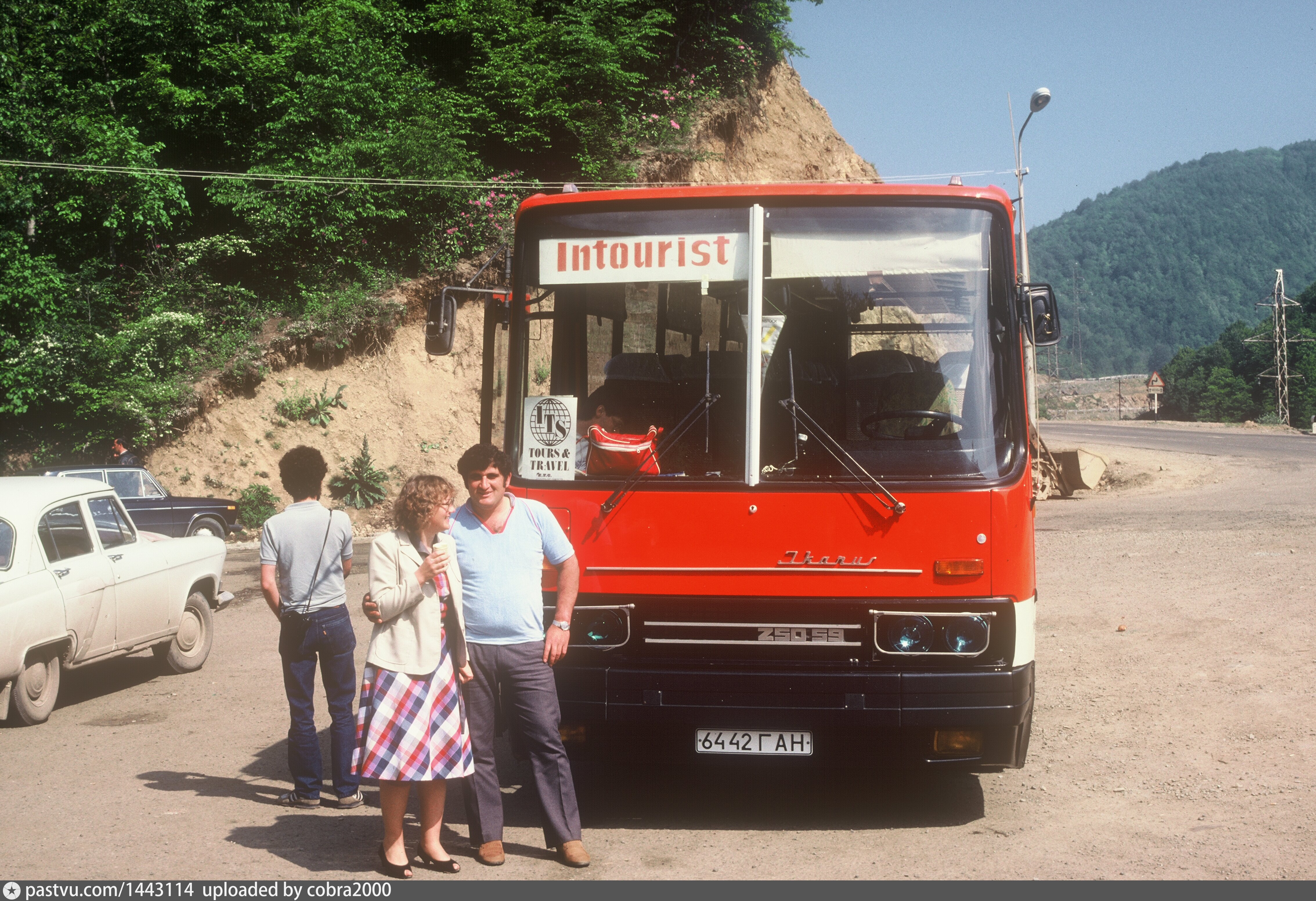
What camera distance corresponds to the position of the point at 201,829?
5770mm

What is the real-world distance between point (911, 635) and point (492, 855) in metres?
2.12

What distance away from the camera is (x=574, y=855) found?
5.18m

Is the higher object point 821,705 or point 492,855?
point 821,705

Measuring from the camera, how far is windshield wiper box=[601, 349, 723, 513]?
5.80 meters

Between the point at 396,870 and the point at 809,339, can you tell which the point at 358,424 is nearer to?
the point at 809,339

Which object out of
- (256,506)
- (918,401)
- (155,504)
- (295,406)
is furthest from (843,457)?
(295,406)

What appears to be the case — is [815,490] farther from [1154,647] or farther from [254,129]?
[254,129]

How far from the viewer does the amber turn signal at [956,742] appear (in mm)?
5551

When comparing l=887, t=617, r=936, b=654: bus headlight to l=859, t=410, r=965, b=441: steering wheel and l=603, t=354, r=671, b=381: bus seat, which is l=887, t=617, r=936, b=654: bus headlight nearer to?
l=859, t=410, r=965, b=441: steering wheel

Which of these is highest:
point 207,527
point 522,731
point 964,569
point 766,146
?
point 766,146

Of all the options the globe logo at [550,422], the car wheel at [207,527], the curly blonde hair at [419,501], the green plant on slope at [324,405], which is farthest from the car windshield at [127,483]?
the curly blonde hair at [419,501]

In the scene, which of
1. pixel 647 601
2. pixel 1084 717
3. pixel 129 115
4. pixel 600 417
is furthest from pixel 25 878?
pixel 129 115

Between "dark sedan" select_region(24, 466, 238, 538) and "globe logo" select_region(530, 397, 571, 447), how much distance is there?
569 inches

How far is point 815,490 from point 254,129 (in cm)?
2495
